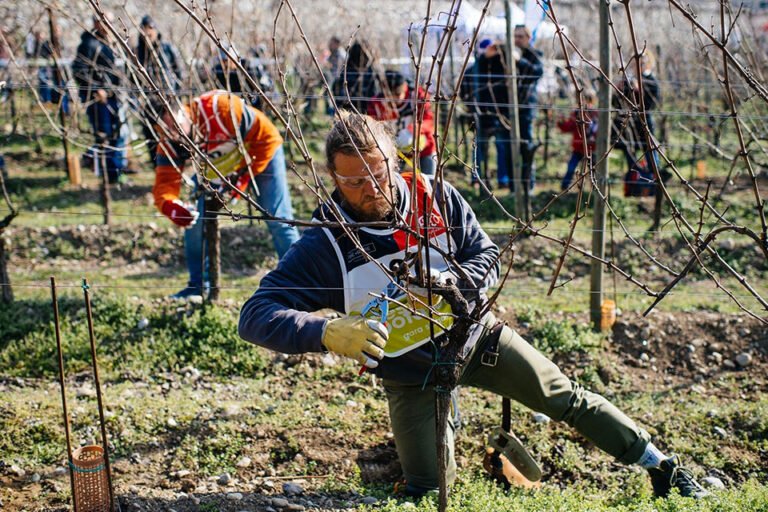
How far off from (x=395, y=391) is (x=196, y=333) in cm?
219

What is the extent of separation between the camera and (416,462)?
11.0 ft

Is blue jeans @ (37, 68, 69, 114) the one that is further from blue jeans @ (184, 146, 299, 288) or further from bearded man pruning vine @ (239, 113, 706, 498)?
bearded man pruning vine @ (239, 113, 706, 498)

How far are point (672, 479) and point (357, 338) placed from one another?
1663 mm

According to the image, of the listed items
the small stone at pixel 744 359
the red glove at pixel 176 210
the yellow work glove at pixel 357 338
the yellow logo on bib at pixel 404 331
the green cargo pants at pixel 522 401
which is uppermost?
the red glove at pixel 176 210

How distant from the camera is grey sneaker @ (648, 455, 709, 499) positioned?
3311 mm

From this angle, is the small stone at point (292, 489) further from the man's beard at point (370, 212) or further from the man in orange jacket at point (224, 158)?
the man in orange jacket at point (224, 158)

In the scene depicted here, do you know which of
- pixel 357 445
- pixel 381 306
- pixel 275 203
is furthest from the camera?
pixel 275 203

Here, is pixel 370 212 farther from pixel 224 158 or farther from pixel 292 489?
pixel 224 158

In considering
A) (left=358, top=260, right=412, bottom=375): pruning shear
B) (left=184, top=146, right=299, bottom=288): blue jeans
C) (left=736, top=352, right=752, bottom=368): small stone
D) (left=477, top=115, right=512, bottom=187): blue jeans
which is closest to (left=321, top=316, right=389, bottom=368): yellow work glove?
(left=358, top=260, right=412, bottom=375): pruning shear

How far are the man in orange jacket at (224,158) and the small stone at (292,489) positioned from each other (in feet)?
5.22

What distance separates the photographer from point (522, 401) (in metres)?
3.37

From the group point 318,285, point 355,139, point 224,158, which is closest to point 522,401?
point 318,285

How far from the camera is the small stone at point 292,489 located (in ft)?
11.7

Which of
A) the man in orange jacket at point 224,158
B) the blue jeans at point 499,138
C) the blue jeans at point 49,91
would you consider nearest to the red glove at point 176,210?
the man in orange jacket at point 224,158
